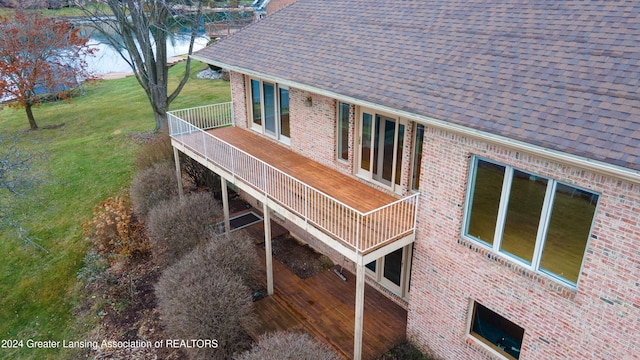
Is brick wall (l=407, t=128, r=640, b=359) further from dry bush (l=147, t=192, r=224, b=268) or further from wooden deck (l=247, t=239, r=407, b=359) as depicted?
dry bush (l=147, t=192, r=224, b=268)

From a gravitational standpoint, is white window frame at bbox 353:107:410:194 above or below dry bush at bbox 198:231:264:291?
above

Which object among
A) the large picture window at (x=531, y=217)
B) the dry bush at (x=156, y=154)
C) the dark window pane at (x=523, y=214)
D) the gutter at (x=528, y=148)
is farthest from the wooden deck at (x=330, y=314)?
the dry bush at (x=156, y=154)

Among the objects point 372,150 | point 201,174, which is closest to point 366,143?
point 372,150

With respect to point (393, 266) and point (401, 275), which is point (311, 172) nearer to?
point (393, 266)

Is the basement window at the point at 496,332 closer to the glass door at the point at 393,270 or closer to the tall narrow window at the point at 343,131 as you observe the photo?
the glass door at the point at 393,270

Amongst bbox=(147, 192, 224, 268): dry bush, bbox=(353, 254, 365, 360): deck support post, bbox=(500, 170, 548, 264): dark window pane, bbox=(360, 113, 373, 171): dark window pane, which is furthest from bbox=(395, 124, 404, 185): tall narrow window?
bbox=(147, 192, 224, 268): dry bush

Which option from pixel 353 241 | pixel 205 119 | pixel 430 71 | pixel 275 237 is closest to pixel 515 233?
pixel 353 241

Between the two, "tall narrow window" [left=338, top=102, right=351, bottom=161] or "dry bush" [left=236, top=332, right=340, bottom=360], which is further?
"tall narrow window" [left=338, top=102, right=351, bottom=161]
